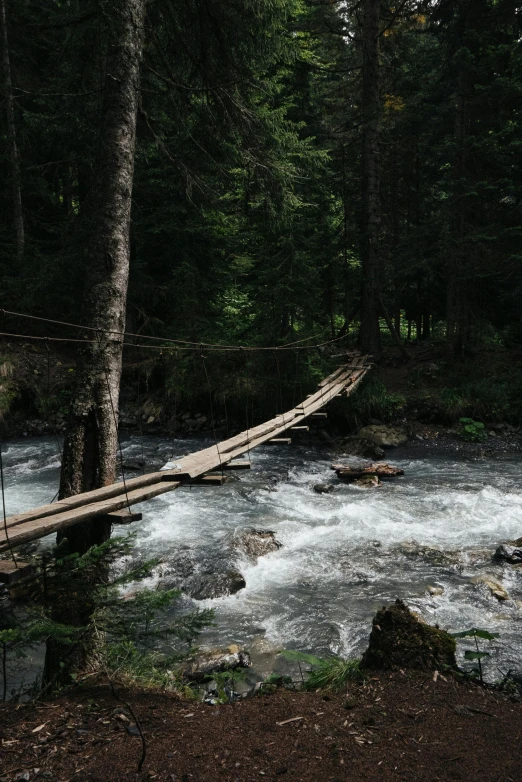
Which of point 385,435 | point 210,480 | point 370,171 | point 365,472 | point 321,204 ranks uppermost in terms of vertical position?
point 370,171

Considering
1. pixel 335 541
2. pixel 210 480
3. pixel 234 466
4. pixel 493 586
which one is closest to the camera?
pixel 210 480

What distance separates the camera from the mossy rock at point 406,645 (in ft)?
12.4

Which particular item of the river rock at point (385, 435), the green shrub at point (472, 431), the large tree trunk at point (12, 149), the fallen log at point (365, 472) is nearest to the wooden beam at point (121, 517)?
the fallen log at point (365, 472)

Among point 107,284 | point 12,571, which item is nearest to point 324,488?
point 107,284

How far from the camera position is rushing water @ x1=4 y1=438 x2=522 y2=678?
17.5 ft

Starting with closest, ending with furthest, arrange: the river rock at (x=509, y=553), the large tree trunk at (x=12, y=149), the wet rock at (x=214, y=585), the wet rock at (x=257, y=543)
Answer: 1. the wet rock at (x=214, y=585)
2. the river rock at (x=509, y=553)
3. the wet rock at (x=257, y=543)
4. the large tree trunk at (x=12, y=149)

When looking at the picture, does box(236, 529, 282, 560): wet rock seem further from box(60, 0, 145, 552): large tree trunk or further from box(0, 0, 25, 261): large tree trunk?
box(0, 0, 25, 261): large tree trunk

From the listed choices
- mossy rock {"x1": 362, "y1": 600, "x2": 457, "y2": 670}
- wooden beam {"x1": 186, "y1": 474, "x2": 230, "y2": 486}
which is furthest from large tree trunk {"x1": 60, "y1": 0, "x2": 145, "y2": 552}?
mossy rock {"x1": 362, "y1": 600, "x2": 457, "y2": 670}

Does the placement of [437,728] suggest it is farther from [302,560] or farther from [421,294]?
[421,294]

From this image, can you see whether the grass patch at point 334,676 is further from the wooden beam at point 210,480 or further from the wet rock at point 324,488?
the wet rock at point 324,488

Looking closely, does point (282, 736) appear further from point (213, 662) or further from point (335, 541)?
point (335, 541)

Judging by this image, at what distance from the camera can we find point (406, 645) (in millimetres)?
3795

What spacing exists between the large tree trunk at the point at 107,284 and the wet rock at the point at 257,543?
10.1 ft

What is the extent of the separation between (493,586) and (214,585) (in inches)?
125
